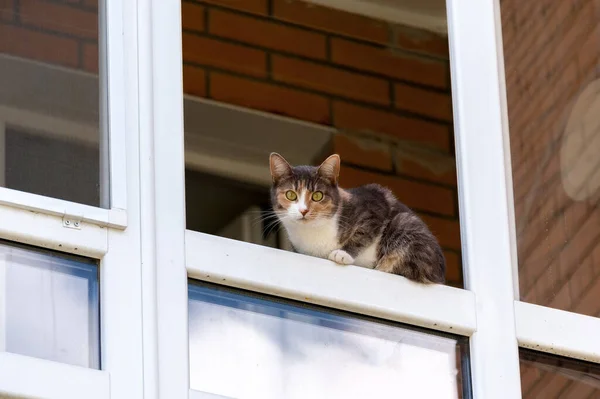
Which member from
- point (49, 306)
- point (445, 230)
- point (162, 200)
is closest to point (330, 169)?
point (445, 230)

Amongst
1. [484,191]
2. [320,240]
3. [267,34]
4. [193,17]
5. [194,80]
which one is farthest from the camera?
[267,34]

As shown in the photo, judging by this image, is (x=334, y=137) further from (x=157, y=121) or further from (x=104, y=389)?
(x=104, y=389)

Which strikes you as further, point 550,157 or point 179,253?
point 550,157

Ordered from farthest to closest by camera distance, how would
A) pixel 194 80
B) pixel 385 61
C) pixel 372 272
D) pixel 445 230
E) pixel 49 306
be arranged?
pixel 385 61 → pixel 445 230 → pixel 194 80 → pixel 372 272 → pixel 49 306

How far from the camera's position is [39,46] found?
4.29 meters

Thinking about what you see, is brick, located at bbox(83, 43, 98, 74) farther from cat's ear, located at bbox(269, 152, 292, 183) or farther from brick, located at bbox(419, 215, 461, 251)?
brick, located at bbox(419, 215, 461, 251)

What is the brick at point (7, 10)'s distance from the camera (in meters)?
4.28

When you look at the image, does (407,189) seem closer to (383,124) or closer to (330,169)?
(383,124)

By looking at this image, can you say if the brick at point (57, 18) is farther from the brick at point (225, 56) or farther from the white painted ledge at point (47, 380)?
the brick at point (225, 56)

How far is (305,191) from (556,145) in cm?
93

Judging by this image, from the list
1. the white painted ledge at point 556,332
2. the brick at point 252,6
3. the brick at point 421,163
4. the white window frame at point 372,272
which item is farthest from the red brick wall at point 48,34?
the brick at point 421,163

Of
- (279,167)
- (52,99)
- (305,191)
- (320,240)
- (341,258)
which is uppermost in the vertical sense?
(279,167)

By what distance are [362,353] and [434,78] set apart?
2128mm

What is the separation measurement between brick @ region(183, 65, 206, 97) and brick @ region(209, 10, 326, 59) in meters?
0.17
